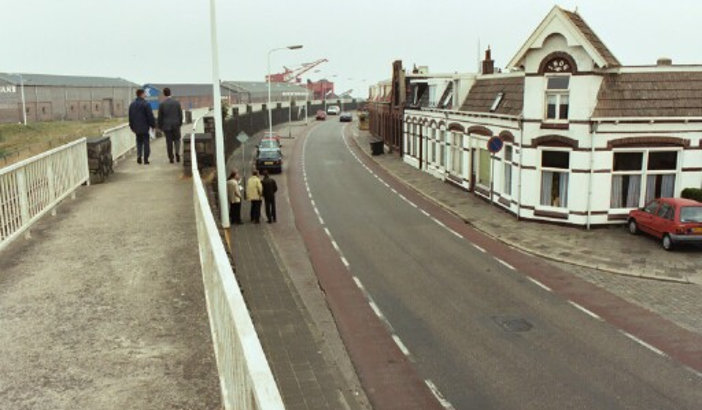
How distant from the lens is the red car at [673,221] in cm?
2023

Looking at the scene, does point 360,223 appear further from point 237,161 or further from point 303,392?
point 237,161

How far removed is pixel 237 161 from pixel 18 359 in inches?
1566

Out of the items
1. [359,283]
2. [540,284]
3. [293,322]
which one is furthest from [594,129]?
[293,322]

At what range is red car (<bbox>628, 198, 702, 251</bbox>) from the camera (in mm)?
20234

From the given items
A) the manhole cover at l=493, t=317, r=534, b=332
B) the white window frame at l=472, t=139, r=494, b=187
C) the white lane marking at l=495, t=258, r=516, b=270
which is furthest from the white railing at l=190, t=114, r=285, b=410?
the white window frame at l=472, t=139, r=494, b=187

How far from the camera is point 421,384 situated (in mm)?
11516

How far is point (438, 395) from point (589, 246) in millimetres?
12740

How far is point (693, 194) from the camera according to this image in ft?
77.6

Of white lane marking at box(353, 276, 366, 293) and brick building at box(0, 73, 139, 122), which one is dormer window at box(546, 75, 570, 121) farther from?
brick building at box(0, 73, 139, 122)

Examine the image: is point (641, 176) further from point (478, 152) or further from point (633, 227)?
point (478, 152)

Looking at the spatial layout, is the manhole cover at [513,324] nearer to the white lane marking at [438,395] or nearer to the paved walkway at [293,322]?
the white lane marking at [438,395]

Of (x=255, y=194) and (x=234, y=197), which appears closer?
(x=234, y=197)

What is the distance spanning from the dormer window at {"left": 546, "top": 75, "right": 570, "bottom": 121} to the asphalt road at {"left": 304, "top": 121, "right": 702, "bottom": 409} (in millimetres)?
6637

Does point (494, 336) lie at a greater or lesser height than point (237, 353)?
lesser
